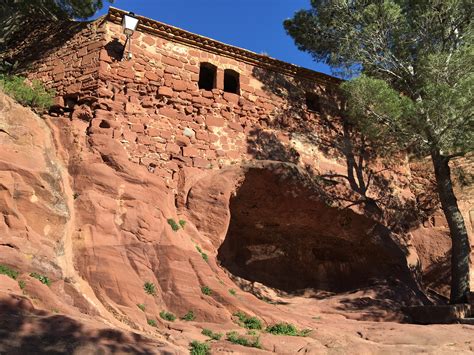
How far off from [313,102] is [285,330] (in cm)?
807

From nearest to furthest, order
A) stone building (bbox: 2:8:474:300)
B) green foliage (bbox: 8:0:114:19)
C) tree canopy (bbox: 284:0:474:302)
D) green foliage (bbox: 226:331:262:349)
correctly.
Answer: green foliage (bbox: 226:331:262:349)
stone building (bbox: 2:8:474:300)
tree canopy (bbox: 284:0:474:302)
green foliage (bbox: 8:0:114:19)

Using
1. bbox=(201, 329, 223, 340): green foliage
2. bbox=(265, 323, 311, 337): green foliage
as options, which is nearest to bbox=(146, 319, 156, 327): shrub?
bbox=(201, 329, 223, 340): green foliage

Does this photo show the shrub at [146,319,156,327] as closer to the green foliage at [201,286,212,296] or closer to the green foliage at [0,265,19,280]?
the green foliage at [201,286,212,296]

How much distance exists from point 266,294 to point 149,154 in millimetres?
4641

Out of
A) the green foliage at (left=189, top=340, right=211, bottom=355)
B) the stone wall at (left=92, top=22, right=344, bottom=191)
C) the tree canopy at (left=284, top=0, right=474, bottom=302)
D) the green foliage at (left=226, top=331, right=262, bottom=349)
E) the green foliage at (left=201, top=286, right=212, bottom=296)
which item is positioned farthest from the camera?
the tree canopy at (left=284, top=0, right=474, bottom=302)

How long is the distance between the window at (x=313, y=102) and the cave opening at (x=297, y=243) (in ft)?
10.9

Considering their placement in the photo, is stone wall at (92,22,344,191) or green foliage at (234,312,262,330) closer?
green foliage at (234,312,262,330)

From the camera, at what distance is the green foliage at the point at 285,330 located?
7984 millimetres

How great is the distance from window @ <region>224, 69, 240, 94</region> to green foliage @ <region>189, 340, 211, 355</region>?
25.2ft

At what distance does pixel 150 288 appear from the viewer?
812cm

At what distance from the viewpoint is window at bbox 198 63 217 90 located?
12828 mm

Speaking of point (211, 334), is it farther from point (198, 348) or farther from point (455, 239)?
point (455, 239)

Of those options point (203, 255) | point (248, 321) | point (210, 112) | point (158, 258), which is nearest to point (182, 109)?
point (210, 112)

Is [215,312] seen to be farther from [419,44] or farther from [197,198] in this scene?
[419,44]
